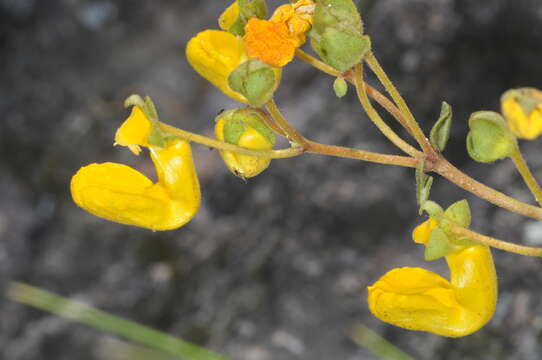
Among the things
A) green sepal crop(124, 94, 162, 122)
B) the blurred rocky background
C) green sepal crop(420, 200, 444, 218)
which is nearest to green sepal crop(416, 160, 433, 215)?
green sepal crop(420, 200, 444, 218)

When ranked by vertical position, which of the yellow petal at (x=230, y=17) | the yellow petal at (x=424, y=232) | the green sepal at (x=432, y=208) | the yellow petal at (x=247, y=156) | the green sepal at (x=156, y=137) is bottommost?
the yellow petal at (x=424, y=232)

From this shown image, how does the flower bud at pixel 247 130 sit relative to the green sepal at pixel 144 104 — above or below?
below

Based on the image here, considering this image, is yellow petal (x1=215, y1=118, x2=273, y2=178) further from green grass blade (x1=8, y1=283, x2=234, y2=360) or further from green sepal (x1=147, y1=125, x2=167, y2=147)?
green grass blade (x1=8, y1=283, x2=234, y2=360)

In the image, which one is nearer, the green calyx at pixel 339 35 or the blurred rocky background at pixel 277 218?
the green calyx at pixel 339 35

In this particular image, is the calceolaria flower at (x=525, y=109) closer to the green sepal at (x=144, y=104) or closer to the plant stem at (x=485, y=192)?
the plant stem at (x=485, y=192)

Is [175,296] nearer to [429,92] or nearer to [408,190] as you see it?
[408,190]

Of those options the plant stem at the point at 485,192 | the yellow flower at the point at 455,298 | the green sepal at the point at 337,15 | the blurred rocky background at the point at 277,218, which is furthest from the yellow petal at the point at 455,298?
the blurred rocky background at the point at 277,218
